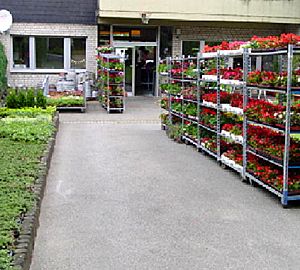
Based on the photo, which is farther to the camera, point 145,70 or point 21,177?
point 145,70

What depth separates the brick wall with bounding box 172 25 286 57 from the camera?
24078 millimetres

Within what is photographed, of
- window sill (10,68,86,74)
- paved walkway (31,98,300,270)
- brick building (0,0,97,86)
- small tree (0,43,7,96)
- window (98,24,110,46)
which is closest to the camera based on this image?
paved walkway (31,98,300,270)

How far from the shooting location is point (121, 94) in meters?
18.6

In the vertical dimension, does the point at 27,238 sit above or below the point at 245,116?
below

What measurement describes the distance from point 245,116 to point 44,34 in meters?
16.1

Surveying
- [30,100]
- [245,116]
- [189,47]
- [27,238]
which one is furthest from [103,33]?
[27,238]

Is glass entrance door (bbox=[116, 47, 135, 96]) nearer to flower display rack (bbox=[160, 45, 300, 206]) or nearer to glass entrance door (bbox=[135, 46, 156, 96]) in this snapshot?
glass entrance door (bbox=[135, 46, 156, 96])

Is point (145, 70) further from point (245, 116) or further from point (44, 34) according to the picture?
point (245, 116)

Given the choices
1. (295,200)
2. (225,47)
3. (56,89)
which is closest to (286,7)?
(56,89)

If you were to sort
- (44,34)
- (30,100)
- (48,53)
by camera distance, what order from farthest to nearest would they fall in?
(48,53) → (44,34) → (30,100)

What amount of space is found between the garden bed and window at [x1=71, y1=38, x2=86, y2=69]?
9.44 m

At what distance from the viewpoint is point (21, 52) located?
75.3ft

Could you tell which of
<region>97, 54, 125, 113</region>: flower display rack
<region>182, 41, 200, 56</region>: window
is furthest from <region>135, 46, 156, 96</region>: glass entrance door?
<region>97, 54, 125, 113</region>: flower display rack

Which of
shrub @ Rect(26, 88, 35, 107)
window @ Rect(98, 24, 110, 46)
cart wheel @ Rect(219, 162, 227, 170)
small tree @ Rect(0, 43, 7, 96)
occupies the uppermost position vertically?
window @ Rect(98, 24, 110, 46)
